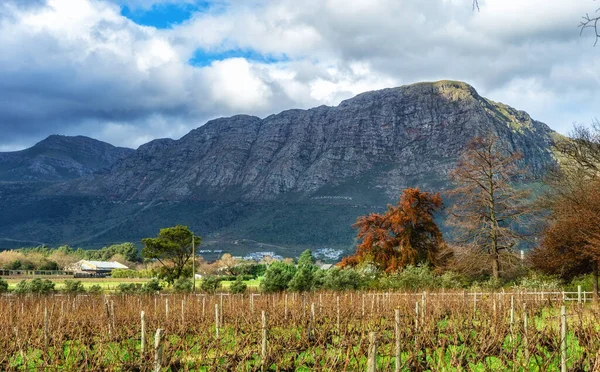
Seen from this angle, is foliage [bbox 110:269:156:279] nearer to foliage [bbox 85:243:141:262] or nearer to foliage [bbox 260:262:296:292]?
foliage [bbox 85:243:141:262]

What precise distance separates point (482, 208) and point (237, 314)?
1882 centimetres

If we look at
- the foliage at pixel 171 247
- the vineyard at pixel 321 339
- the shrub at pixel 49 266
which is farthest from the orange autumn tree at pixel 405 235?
the shrub at pixel 49 266

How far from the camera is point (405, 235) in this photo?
39.3 meters

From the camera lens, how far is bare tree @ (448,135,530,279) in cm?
3475

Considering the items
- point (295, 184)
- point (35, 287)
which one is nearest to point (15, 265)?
point (35, 287)

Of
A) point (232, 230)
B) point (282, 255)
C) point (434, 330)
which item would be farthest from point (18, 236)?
point (434, 330)

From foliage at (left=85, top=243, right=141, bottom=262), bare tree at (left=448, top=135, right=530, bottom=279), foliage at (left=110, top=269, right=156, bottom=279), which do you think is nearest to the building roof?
foliage at (left=85, top=243, right=141, bottom=262)

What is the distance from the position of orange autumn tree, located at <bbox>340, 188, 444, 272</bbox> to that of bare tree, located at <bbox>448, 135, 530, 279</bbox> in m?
2.96

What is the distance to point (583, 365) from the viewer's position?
472 inches

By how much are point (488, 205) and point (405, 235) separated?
5957mm

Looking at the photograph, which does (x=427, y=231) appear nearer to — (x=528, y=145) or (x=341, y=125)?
(x=528, y=145)

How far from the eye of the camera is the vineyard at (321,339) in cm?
1108

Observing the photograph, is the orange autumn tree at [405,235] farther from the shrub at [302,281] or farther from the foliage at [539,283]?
the foliage at [539,283]

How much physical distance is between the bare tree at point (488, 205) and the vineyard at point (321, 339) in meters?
4.79
